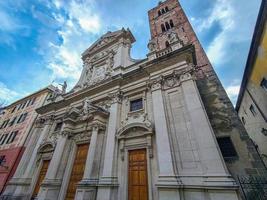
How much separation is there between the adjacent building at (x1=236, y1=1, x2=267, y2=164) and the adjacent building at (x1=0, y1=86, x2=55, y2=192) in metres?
25.9

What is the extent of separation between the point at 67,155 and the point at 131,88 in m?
6.68

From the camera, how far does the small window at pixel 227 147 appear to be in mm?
7683

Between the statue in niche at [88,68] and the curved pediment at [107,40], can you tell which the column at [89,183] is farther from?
the curved pediment at [107,40]

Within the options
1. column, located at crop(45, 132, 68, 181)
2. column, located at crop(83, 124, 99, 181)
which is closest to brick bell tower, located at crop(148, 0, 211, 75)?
column, located at crop(83, 124, 99, 181)

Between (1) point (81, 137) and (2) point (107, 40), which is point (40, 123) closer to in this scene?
(1) point (81, 137)

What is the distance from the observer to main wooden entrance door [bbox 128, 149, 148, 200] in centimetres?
691

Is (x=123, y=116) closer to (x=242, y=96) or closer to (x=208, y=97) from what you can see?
(x=208, y=97)

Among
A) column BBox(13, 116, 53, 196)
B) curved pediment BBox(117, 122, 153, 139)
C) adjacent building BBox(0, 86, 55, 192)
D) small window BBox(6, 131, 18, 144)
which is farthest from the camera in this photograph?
small window BBox(6, 131, 18, 144)

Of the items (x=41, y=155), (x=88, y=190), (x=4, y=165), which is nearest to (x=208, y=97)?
(x=88, y=190)

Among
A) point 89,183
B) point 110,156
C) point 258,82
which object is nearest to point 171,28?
point 258,82

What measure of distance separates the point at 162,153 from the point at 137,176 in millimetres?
1957

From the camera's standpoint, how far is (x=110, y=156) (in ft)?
26.8

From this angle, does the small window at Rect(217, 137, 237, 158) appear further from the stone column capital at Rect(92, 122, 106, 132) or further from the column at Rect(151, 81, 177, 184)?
the stone column capital at Rect(92, 122, 106, 132)

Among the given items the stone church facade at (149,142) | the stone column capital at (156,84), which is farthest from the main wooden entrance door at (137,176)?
the stone column capital at (156,84)
